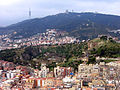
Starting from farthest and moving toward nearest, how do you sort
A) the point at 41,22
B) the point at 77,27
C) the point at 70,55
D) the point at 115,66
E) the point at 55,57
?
the point at 41,22
the point at 77,27
the point at 55,57
the point at 70,55
the point at 115,66

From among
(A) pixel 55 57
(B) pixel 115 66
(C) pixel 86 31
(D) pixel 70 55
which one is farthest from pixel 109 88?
(C) pixel 86 31

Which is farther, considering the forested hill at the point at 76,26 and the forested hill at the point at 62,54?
the forested hill at the point at 76,26

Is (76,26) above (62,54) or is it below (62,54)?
above

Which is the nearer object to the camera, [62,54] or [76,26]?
[62,54]

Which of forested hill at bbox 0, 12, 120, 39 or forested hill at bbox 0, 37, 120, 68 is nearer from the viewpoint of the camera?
forested hill at bbox 0, 37, 120, 68

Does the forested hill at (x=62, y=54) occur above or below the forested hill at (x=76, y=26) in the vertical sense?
below

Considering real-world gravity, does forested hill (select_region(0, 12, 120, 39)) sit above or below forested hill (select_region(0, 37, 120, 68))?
above

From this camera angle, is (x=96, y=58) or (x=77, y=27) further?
(x=77, y=27)

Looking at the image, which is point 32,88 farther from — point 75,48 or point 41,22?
point 41,22

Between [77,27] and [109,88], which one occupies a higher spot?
[77,27]

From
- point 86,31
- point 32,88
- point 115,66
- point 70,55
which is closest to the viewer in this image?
point 32,88

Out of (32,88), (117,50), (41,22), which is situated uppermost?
(41,22)
